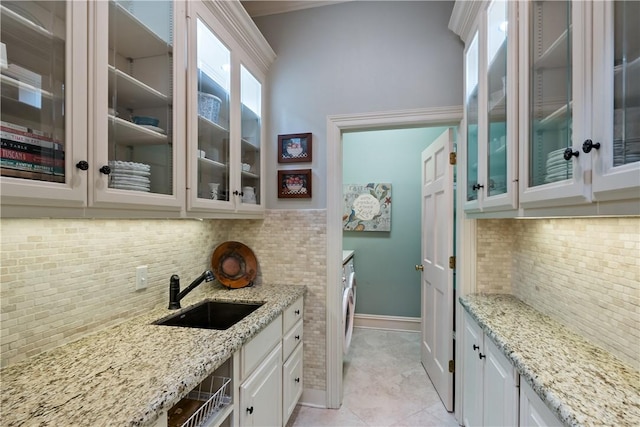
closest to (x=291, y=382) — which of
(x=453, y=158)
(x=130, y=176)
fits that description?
(x=130, y=176)

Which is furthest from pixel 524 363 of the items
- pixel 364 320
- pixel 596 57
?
pixel 364 320

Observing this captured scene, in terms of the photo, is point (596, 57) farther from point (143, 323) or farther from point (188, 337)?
point (143, 323)

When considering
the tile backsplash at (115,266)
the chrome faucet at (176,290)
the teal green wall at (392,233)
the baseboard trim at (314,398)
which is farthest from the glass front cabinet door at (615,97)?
the teal green wall at (392,233)

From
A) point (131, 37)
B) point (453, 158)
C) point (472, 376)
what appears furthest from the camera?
point (453, 158)

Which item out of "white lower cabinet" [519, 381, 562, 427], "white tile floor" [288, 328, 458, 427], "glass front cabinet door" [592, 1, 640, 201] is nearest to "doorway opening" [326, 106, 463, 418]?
"white tile floor" [288, 328, 458, 427]

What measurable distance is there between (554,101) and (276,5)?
2061mm

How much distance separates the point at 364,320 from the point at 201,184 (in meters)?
2.88

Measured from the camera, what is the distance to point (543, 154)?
1.07 m

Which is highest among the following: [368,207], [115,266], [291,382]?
[368,207]

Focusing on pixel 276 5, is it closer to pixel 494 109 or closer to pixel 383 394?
pixel 494 109

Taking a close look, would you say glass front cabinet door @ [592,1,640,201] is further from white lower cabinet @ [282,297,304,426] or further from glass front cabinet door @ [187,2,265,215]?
white lower cabinet @ [282,297,304,426]

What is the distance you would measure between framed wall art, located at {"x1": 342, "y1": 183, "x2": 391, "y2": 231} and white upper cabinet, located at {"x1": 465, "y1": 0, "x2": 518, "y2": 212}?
175cm

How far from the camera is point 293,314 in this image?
1.91 meters

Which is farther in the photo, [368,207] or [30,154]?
[368,207]
